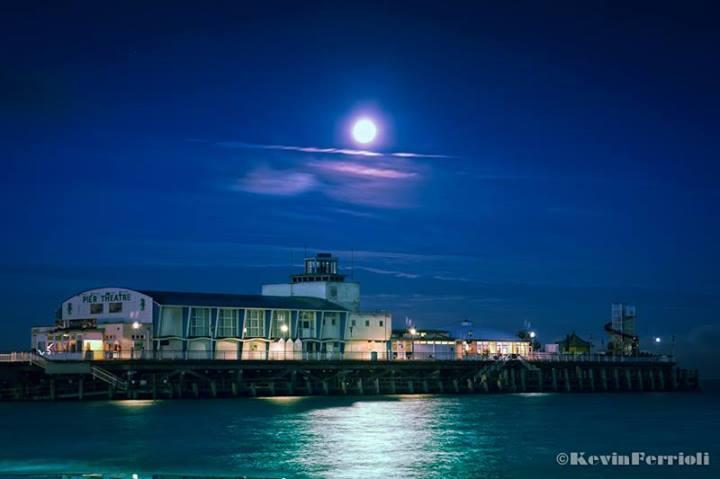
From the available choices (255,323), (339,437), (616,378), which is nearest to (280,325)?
(255,323)

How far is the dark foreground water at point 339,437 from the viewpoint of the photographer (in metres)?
43.2

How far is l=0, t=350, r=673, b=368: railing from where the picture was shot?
76.1 m

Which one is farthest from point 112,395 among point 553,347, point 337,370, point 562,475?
point 553,347

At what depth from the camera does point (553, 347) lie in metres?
123

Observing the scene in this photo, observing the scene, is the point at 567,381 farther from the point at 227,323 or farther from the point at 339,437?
the point at 339,437

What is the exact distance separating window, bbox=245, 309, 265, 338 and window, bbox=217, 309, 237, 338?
4.05 ft

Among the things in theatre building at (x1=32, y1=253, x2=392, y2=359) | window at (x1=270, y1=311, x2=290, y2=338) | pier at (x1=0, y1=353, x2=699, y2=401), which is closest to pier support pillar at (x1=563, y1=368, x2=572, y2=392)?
pier at (x1=0, y1=353, x2=699, y2=401)

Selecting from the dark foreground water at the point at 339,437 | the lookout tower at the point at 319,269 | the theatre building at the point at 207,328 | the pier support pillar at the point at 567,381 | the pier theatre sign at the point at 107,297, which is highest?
the lookout tower at the point at 319,269

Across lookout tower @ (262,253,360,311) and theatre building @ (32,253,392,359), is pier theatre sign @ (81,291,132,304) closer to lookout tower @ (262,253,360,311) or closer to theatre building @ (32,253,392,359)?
theatre building @ (32,253,392,359)

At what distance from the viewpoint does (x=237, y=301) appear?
297 feet

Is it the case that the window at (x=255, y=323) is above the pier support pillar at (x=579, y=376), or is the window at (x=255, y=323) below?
above

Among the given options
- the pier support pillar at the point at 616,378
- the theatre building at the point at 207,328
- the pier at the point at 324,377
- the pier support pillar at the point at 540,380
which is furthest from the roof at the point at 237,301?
the pier support pillar at the point at 616,378

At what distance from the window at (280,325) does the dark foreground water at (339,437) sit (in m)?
11.6

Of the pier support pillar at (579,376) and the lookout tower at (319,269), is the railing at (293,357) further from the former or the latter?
the lookout tower at (319,269)
